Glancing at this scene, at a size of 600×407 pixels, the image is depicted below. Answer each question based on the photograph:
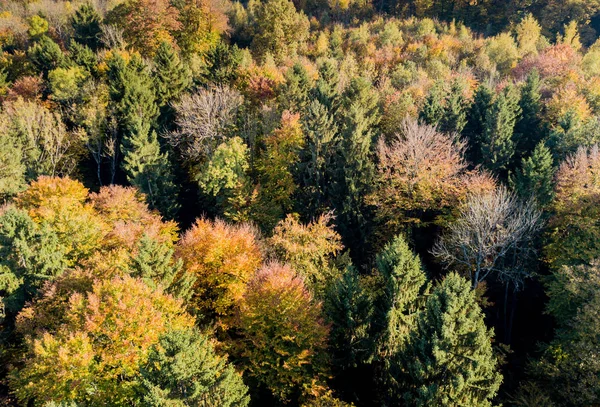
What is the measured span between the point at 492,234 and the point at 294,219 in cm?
1900

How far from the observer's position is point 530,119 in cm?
5072

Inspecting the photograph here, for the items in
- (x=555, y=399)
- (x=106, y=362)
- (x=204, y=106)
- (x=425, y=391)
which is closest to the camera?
(x=425, y=391)

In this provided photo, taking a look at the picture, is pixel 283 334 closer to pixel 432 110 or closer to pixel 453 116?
pixel 432 110

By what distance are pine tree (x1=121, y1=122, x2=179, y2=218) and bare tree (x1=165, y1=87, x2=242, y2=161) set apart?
2.88 meters

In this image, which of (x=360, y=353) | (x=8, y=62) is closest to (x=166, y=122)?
(x=8, y=62)

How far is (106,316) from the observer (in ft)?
85.6

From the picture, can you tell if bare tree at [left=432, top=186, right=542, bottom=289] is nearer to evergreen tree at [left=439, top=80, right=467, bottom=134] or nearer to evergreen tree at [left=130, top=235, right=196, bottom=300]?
evergreen tree at [left=439, top=80, right=467, bottom=134]

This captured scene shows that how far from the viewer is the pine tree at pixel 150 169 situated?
47.8 metres

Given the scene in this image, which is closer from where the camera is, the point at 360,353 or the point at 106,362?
the point at 106,362

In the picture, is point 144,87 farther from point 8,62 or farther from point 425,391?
point 425,391

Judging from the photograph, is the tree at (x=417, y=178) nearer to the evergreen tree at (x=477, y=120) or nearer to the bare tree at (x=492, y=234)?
the bare tree at (x=492, y=234)

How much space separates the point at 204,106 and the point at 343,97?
16.6 m

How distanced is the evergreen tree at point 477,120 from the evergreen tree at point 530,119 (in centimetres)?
448

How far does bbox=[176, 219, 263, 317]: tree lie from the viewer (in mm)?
32938
